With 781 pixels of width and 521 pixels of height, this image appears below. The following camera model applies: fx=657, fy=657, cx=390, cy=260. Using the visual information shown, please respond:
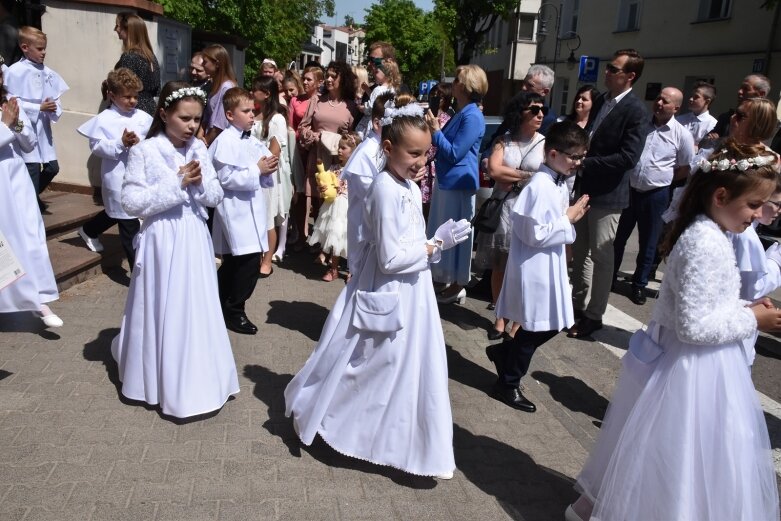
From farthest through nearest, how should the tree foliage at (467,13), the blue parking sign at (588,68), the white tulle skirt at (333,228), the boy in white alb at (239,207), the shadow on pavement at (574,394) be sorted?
the tree foliage at (467,13) → the blue parking sign at (588,68) → the white tulle skirt at (333,228) → the boy in white alb at (239,207) → the shadow on pavement at (574,394)

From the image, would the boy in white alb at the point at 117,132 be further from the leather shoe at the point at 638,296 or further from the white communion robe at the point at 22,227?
the leather shoe at the point at 638,296

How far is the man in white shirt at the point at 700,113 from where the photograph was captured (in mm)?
8125

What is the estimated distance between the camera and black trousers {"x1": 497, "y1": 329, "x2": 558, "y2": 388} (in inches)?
168

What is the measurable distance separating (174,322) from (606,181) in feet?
12.6

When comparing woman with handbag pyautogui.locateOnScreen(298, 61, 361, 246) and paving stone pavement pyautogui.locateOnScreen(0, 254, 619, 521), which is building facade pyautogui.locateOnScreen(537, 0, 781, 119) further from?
paving stone pavement pyautogui.locateOnScreen(0, 254, 619, 521)

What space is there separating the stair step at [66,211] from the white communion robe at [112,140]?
0.86 meters

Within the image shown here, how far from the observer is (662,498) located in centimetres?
264

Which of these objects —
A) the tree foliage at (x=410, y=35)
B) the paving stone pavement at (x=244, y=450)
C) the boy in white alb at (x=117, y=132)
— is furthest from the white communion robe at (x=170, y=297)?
the tree foliage at (x=410, y=35)

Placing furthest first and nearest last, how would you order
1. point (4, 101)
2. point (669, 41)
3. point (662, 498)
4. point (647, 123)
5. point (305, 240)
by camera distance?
point (669, 41) → point (305, 240) → point (647, 123) → point (4, 101) → point (662, 498)

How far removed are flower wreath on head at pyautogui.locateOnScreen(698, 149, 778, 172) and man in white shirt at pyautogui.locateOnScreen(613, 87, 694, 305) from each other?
389 centimetres

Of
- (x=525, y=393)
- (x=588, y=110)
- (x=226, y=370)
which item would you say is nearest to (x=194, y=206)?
(x=226, y=370)

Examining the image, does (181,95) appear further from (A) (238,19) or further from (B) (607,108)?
(A) (238,19)

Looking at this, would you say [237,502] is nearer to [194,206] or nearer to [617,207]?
[194,206]

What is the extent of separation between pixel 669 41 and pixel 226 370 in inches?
860
